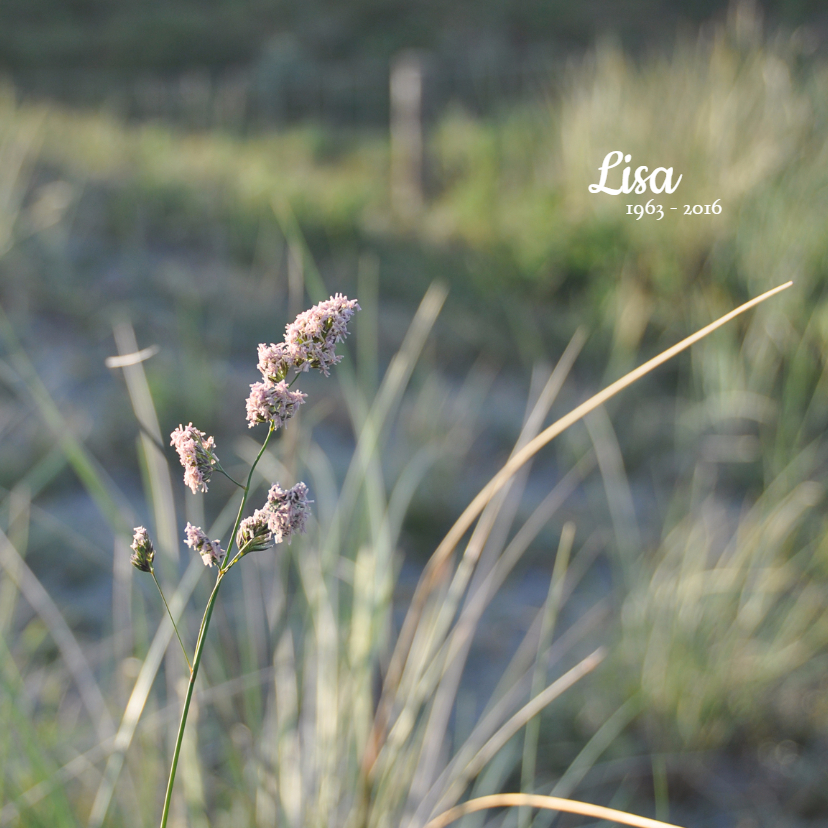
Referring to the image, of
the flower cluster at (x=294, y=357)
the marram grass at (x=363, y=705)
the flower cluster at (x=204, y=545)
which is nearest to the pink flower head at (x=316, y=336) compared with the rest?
the flower cluster at (x=294, y=357)

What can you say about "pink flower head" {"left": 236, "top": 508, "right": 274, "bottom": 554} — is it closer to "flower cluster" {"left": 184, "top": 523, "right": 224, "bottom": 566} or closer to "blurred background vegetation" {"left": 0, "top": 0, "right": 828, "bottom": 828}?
"flower cluster" {"left": 184, "top": 523, "right": 224, "bottom": 566}

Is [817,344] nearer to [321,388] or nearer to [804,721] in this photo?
[804,721]

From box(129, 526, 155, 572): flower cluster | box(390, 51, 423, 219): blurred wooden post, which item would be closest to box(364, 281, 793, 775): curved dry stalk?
box(129, 526, 155, 572): flower cluster

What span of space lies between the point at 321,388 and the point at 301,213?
2.11m

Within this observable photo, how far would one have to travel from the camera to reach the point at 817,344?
267 centimetres

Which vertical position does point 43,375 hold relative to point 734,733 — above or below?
above

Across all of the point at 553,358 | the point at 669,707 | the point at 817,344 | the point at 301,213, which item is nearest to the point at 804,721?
the point at 669,707

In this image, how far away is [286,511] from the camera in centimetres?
39

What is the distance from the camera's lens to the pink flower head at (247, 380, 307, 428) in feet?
1.29

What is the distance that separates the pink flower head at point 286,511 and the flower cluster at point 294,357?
35 mm

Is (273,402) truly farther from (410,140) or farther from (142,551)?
(410,140)

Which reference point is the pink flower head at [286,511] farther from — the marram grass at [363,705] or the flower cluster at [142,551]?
the marram grass at [363,705]

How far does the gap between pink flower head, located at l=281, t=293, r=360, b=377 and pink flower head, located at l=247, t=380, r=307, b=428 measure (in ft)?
0.06

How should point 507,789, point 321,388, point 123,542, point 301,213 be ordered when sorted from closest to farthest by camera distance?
point 123,542, point 507,789, point 321,388, point 301,213
